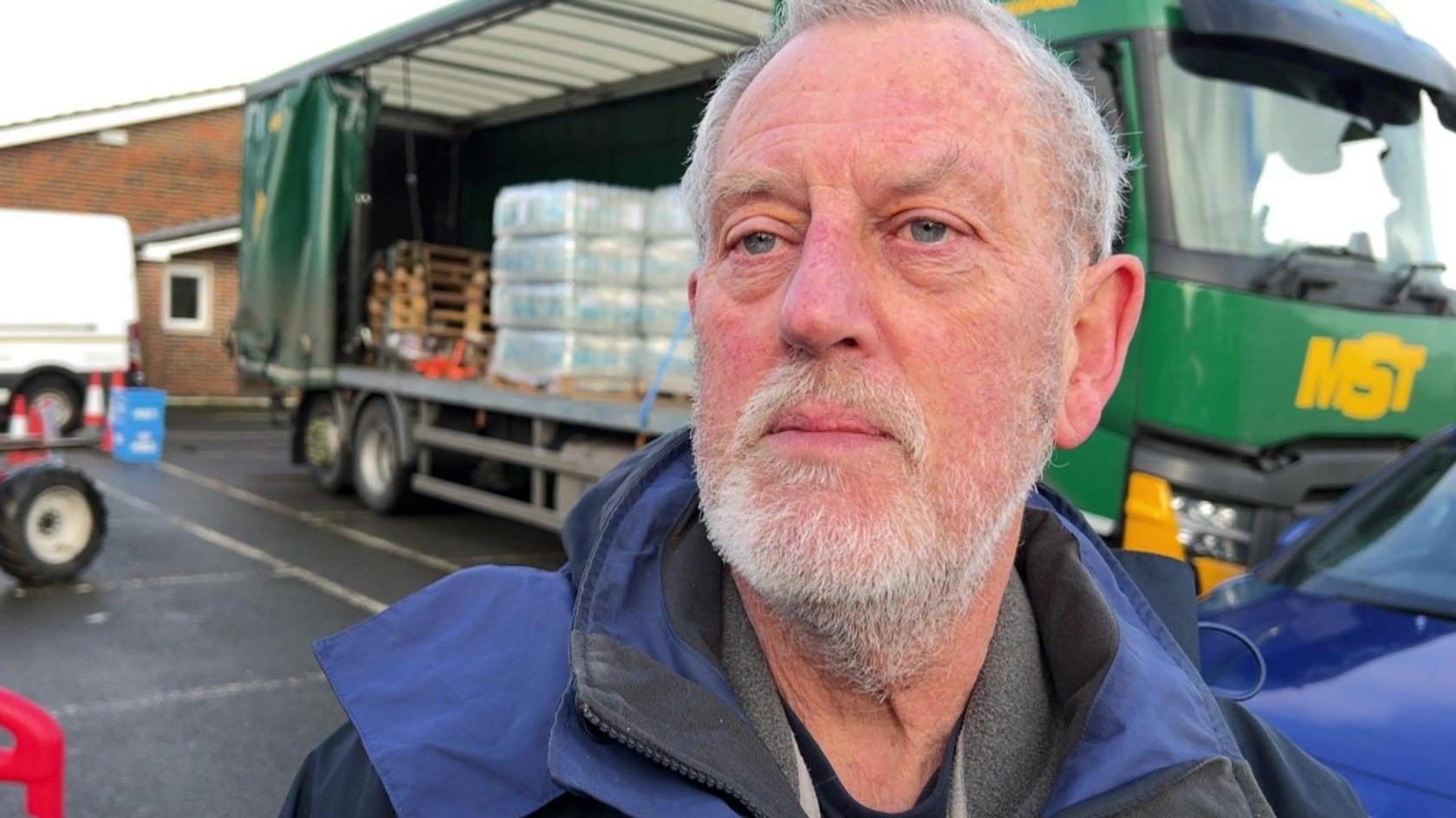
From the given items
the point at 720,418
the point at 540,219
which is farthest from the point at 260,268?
the point at 720,418

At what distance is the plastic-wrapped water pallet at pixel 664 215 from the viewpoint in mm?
7637

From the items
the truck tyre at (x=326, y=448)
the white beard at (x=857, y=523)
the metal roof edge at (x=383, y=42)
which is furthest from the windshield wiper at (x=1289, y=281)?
the truck tyre at (x=326, y=448)

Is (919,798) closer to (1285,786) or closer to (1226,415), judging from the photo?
(1285,786)

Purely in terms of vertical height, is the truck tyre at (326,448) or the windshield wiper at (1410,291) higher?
the windshield wiper at (1410,291)

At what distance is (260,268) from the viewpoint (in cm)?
1055

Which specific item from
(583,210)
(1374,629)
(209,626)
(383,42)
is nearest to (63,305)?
(383,42)

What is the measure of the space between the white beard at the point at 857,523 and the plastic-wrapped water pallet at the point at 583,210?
6502 mm

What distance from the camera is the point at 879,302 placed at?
55.3 inches

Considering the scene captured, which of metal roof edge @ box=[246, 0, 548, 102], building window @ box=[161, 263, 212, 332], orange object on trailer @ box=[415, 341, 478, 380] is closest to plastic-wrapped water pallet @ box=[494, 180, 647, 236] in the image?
metal roof edge @ box=[246, 0, 548, 102]

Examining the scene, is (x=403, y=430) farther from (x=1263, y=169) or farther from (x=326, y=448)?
(x=1263, y=169)

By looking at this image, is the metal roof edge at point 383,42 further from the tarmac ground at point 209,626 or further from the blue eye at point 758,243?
the blue eye at point 758,243

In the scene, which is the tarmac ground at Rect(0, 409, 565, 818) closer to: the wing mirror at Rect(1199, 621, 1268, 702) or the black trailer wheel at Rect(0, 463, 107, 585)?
the black trailer wheel at Rect(0, 463, 107, 585)

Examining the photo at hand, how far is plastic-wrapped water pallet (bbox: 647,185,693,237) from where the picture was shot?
7.64 m

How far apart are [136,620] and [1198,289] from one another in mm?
5545
